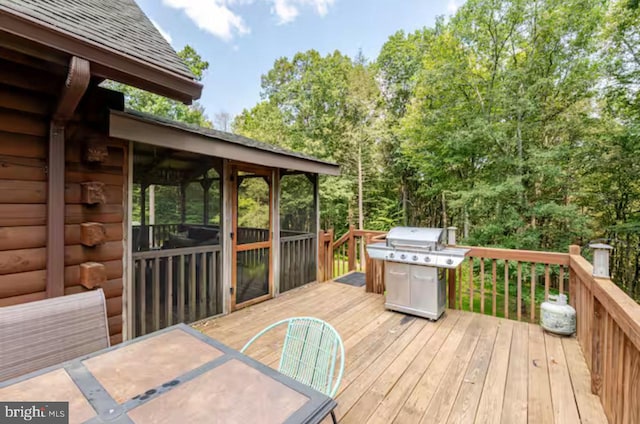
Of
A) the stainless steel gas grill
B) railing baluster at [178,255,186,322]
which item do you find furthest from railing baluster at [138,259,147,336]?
the stainless steel gas grill

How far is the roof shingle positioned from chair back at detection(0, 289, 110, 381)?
1.54m

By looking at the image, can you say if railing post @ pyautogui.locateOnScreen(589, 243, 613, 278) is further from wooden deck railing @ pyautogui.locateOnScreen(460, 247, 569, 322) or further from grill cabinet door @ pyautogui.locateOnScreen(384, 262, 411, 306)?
grill cabinet door @ pyautogui.locateOnScreen(384, 262, 411, 306)

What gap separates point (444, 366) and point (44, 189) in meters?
3.57

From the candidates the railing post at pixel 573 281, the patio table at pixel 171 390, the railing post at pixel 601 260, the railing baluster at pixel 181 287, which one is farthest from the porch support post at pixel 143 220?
the railing post at pixel 573 281

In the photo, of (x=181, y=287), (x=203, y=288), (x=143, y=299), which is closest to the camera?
(x=143, y=299)

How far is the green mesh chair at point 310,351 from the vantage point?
149cm

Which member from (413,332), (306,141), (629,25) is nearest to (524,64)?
(629,25)

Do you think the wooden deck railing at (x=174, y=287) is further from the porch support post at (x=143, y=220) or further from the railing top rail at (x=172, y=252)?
the porch support post at (x=143, y=220)

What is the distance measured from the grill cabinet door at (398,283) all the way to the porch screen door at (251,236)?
175 cm

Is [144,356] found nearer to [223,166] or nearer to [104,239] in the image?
[104,239]

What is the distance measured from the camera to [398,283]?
12.1 ft

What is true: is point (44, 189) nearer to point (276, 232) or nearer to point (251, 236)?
point (251, 236)

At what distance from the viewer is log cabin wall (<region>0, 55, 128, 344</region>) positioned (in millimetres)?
2039

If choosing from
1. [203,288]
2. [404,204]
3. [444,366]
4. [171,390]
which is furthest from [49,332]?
[404,204]
